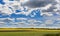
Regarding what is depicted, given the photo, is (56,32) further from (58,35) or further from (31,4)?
(31,4)

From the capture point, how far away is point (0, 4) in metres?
0.95

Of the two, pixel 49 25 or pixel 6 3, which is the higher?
pixel 6 3

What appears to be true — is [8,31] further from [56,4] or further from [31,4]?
[56,4]

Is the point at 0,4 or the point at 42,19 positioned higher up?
the point at 0,4

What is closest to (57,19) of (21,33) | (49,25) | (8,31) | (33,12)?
(49,25)

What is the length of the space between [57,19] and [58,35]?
5.9 inches

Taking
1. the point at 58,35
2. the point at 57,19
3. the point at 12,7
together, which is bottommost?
the point at 58,35

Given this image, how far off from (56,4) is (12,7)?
16.0 inches

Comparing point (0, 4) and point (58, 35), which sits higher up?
point (0, 4)

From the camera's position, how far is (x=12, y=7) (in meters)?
0.95

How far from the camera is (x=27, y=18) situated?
96cm

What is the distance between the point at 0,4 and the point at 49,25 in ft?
1.63

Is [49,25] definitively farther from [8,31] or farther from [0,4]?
[0,4]

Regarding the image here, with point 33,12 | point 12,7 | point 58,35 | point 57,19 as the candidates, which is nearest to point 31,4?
point 33,12
